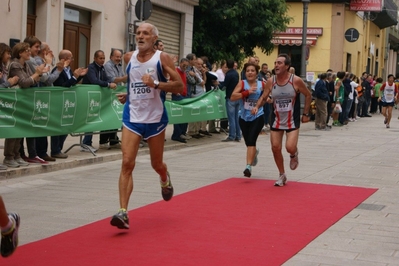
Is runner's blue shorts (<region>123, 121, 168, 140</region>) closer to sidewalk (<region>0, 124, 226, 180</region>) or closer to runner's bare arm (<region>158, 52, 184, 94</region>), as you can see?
runner's bare arm (<region>158, 52, 184, 94</region>)

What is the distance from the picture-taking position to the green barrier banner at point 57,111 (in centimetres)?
1147

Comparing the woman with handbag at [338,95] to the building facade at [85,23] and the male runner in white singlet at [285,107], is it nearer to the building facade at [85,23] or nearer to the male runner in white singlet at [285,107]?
the building facade at [85,23]

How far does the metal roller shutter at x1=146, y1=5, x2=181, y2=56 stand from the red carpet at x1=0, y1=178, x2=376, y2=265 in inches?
595

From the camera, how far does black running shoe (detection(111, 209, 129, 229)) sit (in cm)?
753

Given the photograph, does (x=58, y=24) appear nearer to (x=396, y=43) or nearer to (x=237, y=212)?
(x=237, y=212)

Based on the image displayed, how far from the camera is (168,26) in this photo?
86.6 ft

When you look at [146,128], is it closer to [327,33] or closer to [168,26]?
[168,26]

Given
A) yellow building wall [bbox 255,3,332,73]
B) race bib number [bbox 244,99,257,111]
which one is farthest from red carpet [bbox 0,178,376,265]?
yellow building wall [bbox 255,3,332,73]

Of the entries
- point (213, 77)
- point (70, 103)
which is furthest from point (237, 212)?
point (213, 77)

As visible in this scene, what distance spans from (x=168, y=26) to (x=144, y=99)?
18626 millimetres

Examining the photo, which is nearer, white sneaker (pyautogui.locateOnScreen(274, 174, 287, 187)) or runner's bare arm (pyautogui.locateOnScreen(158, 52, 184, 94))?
runner's bare arm (pyautogui.locateOnScreen(158, 52, 184, 94))

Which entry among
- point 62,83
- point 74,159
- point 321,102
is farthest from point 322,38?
point 74,159

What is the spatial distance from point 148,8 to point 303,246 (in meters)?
13.4

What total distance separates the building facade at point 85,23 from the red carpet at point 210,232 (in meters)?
8.40
